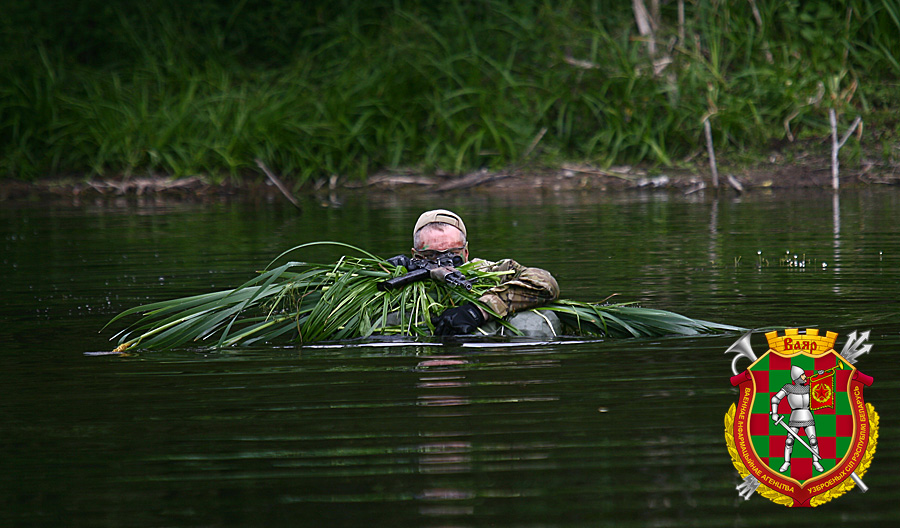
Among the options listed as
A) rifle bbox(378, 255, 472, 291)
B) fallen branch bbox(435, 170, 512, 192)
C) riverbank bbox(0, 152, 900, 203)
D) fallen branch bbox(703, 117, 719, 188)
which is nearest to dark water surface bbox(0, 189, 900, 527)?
rifle bbox(378, 255, 472, 291)

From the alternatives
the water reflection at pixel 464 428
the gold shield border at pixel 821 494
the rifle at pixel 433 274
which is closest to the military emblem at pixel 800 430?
the gold shield border at pixel 821 494

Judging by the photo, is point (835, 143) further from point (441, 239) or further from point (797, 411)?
point (797, 411)

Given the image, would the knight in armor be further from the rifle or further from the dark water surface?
the rifle

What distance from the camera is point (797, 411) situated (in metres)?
3.62

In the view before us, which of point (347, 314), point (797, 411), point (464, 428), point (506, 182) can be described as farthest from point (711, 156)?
point (797, 411)

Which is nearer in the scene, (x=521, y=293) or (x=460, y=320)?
(x=460, y=320)

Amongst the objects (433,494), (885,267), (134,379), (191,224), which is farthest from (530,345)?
(191,224)

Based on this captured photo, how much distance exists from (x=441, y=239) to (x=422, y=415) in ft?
7.35

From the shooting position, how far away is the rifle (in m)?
6.18

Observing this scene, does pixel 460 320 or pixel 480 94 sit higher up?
pixel 480 94

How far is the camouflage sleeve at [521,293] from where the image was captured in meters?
6.05

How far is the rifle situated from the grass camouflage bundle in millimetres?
47

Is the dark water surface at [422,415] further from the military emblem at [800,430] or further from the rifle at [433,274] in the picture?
the rifle at [433,274]

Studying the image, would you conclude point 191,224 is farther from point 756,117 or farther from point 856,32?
point 856,32
